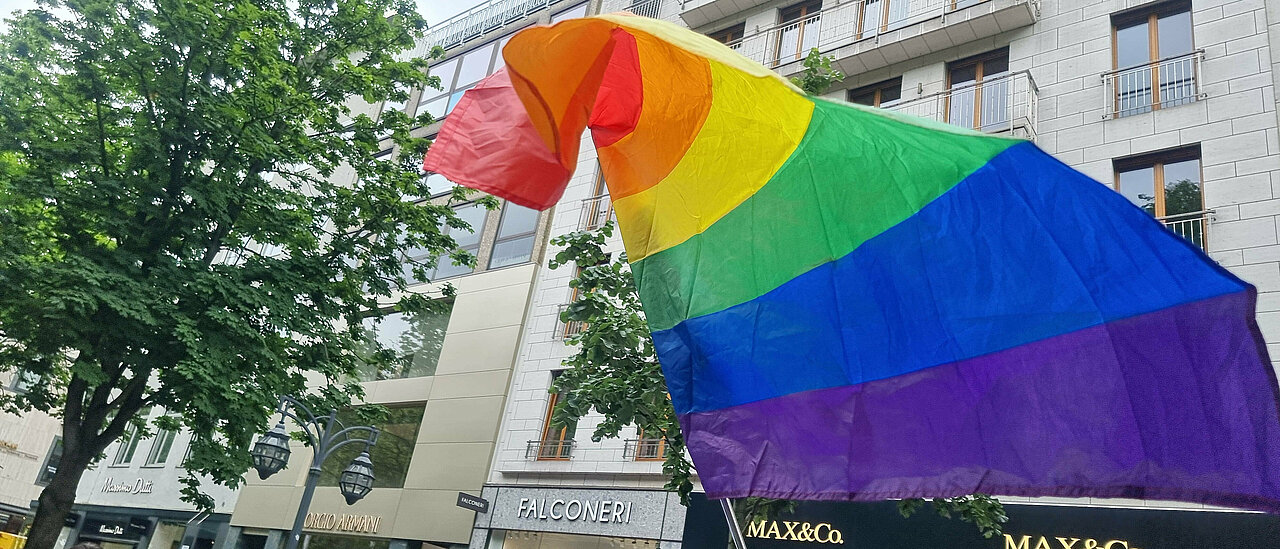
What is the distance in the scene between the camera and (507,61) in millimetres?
4641

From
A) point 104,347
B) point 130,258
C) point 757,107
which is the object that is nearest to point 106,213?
point 130,258

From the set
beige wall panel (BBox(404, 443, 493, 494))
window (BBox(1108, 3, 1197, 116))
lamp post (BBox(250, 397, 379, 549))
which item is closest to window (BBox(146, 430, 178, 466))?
beige wall panel (BBox(404, 443, 493, 494))

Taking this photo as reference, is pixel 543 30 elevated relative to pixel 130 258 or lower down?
lower down

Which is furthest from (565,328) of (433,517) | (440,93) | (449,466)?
(440,93)

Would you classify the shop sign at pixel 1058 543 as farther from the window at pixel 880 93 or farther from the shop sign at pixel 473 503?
the shop sign at pixel 473 503

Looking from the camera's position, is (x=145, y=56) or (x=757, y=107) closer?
(x=757, y=107)

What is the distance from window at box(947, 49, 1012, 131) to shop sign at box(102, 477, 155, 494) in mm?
25965

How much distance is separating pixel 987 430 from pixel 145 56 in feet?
45.7

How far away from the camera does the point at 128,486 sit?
29.8 m

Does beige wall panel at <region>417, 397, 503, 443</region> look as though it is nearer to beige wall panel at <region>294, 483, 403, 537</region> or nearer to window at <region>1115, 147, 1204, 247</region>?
beige wall panel at <region>294, 483, 403, 537</region>

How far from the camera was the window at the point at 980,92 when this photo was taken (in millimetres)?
16516

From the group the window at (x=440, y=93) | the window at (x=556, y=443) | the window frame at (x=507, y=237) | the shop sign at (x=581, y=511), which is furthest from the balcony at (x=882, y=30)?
the window at (x=440, y=93)

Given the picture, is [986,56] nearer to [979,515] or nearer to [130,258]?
[979,515]

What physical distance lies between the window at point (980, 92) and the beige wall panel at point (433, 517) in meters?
12.8
